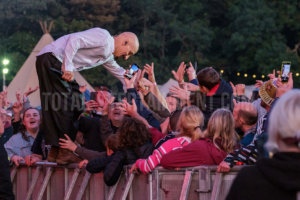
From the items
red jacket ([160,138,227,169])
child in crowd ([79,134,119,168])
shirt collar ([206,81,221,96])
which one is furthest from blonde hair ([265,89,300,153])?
shirt collar ([206,81,221,96])

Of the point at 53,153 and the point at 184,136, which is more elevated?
the point at 184,136

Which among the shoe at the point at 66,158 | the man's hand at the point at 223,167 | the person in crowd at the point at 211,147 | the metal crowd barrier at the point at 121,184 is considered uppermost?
the person in crowd at the point at 211,147

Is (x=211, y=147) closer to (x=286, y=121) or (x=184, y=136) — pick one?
(x=184, y=136)

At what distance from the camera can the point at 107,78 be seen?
34938mm

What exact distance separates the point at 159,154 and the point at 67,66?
1406mm

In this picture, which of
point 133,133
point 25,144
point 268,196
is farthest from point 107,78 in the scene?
point 268,196

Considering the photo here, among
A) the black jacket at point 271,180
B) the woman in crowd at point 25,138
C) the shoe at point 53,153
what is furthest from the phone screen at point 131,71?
the black jacket at point 271,180

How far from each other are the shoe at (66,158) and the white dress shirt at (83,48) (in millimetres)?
861

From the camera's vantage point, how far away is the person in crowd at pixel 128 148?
19.3ft

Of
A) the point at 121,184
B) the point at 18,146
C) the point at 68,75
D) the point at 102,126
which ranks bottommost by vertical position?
the point at 121,184

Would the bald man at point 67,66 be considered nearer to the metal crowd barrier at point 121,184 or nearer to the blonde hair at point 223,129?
the metal crowd barrier at point 121,184

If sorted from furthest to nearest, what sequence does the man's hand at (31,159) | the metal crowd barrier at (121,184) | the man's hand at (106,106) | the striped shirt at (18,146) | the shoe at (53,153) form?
1. the striped shirt at (18,146)
2. the man's hand at (31,159)
3. the man's hand at (106,106)
4. the shoe at (53,153)
5. the metal crowd barrier at (121,184)

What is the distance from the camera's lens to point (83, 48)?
6.53 meters

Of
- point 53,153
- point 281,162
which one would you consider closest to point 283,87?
point 281,162
